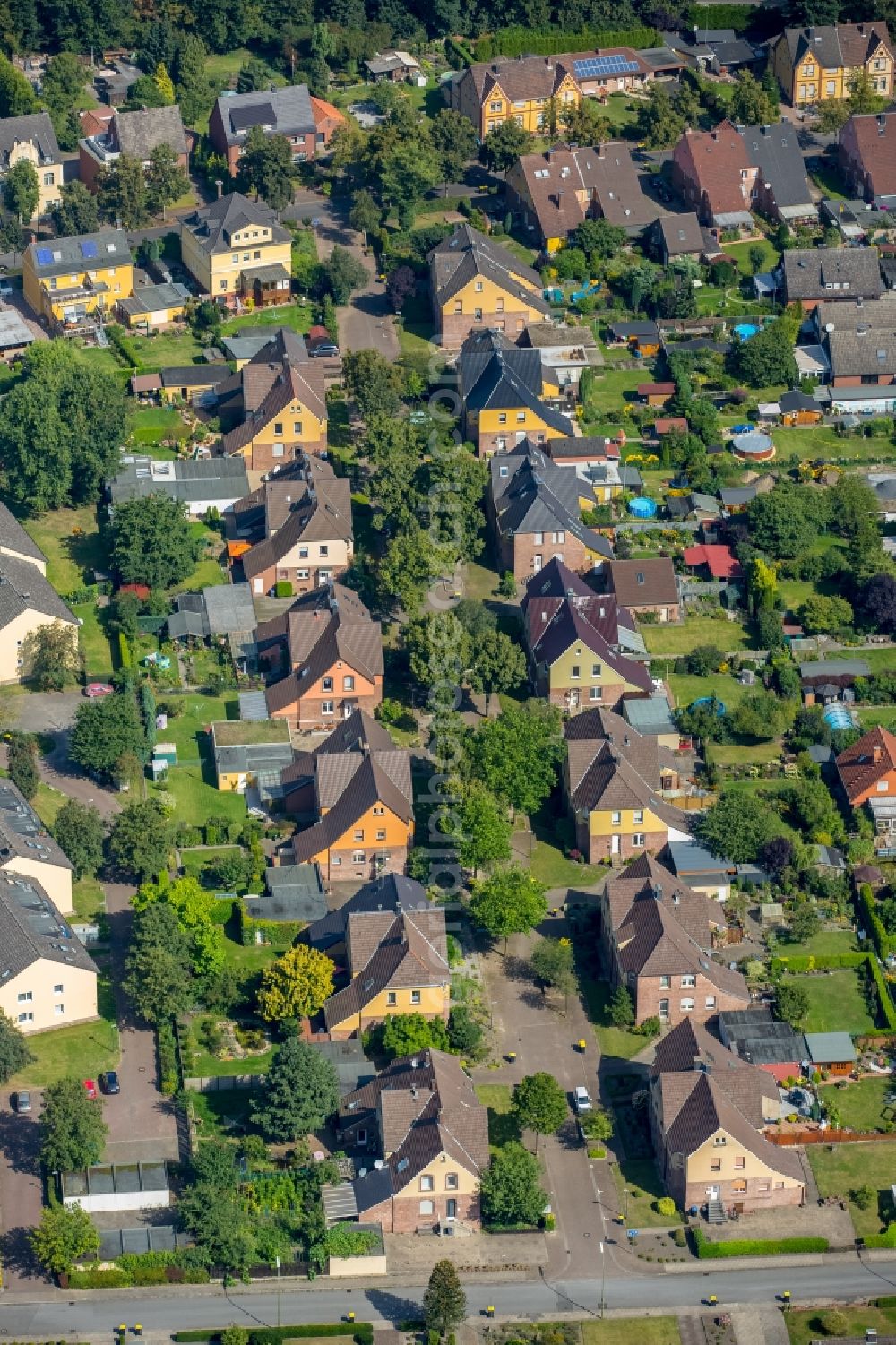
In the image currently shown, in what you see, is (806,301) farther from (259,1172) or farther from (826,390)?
(259,1172)

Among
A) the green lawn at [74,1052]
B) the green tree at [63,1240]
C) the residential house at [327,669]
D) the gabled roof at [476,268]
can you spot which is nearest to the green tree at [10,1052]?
the green lawn at [74,1052]

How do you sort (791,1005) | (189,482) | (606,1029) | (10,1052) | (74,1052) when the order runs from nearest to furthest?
(10,1052) < (74,1052) < (791,1005) < (606,1029) < (189,482)

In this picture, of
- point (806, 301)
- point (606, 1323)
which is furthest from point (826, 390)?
point (606, 1323)

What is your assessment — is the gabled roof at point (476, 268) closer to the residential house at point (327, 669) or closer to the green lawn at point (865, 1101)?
the residential house at point (327, 669)

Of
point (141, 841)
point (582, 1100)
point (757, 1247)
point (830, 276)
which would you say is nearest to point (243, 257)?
point (830, 276)

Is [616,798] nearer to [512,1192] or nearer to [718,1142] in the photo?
[718,1142]

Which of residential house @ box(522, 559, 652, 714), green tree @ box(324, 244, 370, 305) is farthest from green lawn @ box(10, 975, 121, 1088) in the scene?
green tree @ box(324, 244, 370, 305)
